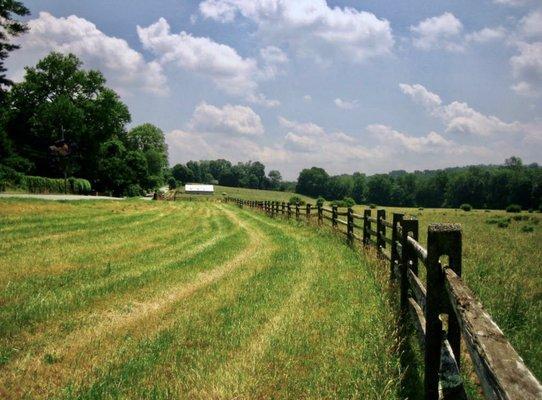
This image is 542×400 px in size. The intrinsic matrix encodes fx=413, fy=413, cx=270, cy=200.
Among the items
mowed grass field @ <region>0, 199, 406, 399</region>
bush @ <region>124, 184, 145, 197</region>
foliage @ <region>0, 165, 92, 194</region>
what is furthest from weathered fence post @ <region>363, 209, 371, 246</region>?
bush @ <region>124, 184, 145, 197</region>

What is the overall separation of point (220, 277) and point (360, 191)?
470 feet

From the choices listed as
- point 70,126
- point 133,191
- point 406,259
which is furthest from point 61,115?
point 406,259

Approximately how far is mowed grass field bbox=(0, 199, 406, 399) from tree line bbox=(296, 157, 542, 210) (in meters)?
103

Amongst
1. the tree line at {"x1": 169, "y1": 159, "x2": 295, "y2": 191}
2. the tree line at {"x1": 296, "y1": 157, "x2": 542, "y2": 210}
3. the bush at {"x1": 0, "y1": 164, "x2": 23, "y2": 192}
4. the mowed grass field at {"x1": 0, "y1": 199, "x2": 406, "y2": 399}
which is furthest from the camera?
the tree line at {"x1": 169, "y1": 159, "x2": 295, "y2": 191}

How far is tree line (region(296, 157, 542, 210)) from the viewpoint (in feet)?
345

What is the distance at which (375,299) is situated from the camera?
7098mm

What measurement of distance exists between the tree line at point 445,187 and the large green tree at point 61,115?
92320 mm

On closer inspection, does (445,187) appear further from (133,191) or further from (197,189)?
(133,191)

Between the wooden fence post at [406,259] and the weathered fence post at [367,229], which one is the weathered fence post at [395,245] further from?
the weathered fence post at [367,229]

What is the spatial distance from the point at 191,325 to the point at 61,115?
204 ft

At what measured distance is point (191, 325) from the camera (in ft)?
20.3

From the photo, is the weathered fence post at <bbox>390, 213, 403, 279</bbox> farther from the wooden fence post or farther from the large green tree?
the large green tree

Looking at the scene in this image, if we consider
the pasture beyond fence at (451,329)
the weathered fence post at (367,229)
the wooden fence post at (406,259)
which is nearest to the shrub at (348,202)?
the weathered fence post at (367,229)

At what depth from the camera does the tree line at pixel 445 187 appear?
345 ft
